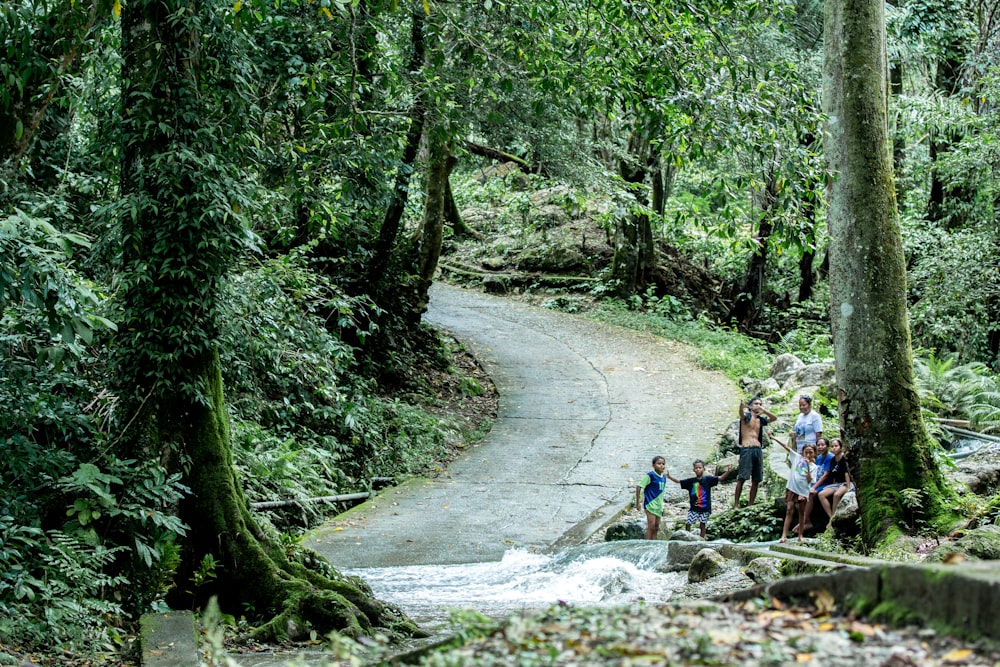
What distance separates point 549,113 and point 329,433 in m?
7.84

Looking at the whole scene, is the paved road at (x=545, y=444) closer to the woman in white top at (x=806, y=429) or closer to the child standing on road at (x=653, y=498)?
the child standing on road at (x=653, y=498)

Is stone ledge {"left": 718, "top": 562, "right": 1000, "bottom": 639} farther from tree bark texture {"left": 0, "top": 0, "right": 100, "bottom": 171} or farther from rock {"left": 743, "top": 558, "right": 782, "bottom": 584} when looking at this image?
tree bark texture {"left": 0, "top": 0, "right": 100, "bottom": 171}

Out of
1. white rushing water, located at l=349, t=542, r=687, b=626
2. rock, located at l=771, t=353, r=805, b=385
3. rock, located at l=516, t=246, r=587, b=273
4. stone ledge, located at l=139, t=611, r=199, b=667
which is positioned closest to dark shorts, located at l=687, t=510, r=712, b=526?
white rushing water, located at l=349, t=542, r=687, b=626

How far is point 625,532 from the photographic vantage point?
40.6 ft

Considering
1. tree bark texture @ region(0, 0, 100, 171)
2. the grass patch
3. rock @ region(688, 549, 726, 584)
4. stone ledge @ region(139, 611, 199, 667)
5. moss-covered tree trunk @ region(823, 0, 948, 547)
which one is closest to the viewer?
stone ledge @ region(139, 611, 199, 667)

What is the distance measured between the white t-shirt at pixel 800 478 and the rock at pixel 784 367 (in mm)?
8622

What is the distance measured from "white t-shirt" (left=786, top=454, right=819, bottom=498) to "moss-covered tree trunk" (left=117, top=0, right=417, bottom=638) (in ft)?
16.9

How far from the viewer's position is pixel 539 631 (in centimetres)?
370

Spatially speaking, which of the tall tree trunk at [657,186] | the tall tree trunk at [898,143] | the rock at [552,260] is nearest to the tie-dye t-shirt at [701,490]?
the tall tree trunk at [898,143]

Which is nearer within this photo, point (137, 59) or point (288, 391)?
point (137, 59)

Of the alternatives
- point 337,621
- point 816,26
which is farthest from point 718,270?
point 337,621

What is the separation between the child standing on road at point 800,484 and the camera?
10.8 m

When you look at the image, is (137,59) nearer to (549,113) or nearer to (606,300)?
(549,113)

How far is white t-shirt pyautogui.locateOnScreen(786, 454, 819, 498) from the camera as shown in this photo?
35.4 ft
